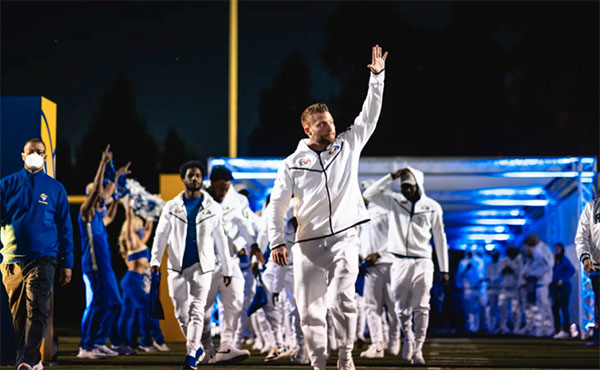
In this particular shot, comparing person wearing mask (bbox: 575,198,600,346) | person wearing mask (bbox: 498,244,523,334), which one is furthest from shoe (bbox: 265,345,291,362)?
person wearing mask (bbox: 498,244,523,334)

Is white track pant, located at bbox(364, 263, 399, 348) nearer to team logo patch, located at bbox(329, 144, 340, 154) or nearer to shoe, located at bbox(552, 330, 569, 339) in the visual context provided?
team logo patch, located at bbox(329, 144, 340, 154)

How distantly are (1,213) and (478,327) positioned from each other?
17.6m

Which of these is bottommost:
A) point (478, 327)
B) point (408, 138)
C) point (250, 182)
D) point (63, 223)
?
point (478, 327)

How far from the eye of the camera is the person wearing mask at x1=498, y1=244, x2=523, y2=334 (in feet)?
76.8

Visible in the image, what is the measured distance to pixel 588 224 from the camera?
1023cm

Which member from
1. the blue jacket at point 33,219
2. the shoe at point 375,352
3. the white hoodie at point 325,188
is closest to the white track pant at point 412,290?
the shoe at point 375,352

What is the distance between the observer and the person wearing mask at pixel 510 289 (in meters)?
23.4

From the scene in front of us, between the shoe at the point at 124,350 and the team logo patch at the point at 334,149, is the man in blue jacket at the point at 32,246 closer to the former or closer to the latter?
the team logo patch at the point at 334,149

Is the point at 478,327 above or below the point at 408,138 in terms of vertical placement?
below

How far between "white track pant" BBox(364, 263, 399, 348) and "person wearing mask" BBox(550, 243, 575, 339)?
6.92 m

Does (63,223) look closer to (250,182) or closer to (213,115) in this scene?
(250,182)

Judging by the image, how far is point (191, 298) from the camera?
10375 millimetres

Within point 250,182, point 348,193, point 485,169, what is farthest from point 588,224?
point 250,182

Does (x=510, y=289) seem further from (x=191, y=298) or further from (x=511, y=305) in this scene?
(x=191, y=298)
